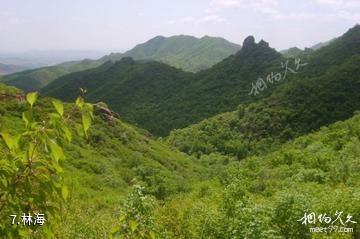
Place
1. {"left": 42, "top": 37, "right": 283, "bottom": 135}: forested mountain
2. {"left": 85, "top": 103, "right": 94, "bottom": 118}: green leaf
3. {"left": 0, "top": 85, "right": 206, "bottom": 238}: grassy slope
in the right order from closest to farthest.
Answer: {"left": 85, "top": 103, "right": 94, "bottom": 118}: green leaf
{"left": 0, "top": 85, "right": 206, "bottom": 238}: grassy slope
{"left": 42, "top": 37, "right": 283, "bottom": 135}: forested mountain

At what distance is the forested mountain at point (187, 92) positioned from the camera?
150 meters

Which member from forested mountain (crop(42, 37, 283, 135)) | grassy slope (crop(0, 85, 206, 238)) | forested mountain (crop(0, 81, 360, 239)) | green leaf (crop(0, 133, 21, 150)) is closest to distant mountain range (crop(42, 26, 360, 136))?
forested mountain (crop(42, 37, 283, 135))

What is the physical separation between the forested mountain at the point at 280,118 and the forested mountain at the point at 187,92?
103 feet

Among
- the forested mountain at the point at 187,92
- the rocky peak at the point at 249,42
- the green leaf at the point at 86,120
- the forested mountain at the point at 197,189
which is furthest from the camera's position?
the rocky peak at the point at 249,42

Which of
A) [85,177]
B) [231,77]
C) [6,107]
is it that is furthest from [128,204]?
[231,77]

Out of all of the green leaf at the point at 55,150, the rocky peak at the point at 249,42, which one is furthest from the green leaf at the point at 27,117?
the rocky peak at the point at 249,42

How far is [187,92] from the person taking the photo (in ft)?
561

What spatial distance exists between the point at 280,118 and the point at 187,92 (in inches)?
3014

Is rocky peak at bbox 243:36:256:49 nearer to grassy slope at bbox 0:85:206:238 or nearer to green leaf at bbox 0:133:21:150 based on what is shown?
grassy slope at bbox 0:85:206:238

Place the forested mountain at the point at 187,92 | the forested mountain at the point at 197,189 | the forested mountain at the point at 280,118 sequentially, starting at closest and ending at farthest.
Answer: the forested mountain at the point at 197,189, the forested mountain at the point at 280,118, the forested mountain at the point at 187,92

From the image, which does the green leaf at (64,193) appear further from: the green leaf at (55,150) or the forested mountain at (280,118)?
the forested mountain at (280,118)

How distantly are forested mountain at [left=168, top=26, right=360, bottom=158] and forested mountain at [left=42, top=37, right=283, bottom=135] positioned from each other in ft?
103

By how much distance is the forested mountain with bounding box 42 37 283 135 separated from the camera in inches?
5925

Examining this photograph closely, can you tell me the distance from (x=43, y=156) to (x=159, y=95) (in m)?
176
